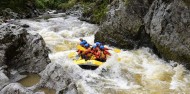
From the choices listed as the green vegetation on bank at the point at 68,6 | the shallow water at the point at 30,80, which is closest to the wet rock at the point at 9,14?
the green vegetation on bank at the point at 68,6

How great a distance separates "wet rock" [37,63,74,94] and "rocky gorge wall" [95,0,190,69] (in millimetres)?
5495

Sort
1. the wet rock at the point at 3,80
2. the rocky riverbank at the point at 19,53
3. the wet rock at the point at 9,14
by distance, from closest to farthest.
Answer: the wet rock at the point at 3,80
the rocky riverbank at the point at 19,53
the wet rock at the point at 9,14

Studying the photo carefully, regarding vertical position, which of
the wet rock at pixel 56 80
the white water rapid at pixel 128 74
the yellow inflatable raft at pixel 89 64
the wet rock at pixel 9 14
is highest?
the wet rock at pixel 56 80

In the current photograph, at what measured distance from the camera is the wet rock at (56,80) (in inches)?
287

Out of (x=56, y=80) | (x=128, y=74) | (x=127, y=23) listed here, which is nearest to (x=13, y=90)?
(x=56, y=80)

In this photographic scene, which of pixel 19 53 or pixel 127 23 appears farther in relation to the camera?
pixel 127 23

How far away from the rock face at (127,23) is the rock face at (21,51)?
16.5ft

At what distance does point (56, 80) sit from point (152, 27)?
6764 mm

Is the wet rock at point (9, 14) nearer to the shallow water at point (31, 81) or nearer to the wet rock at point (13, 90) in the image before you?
the shallow water at point (31, 81)

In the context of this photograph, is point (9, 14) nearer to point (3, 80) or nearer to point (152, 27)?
point (152, 27)

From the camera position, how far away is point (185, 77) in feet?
33.2

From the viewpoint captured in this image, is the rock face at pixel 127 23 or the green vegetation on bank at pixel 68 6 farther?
the green vegetation on bank at pixel 68 6

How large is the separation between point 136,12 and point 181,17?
327 cm

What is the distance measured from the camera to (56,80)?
770 centimetres
